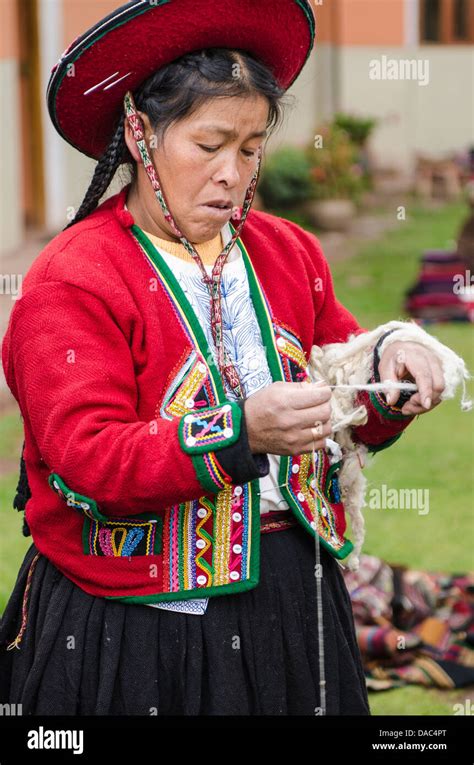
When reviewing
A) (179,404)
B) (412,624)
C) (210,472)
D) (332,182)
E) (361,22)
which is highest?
(361,22)

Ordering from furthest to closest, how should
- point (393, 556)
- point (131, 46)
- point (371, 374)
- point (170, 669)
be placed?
1. point (393, 556)
2. point (371, 374)
3. point (170, 669)
4. point (131, 46)

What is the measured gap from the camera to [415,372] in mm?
2195

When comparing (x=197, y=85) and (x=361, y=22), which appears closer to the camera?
(x=197, y=85)

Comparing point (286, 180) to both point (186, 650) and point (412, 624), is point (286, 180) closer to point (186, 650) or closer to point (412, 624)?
point (412, 624)

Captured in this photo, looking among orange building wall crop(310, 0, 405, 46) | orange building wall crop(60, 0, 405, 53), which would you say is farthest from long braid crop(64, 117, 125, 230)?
orange building wall crop(310, 0, 405, 46)

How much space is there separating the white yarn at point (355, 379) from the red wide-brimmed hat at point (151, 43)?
1.86ft

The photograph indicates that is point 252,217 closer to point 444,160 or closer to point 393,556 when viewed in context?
point 393,556

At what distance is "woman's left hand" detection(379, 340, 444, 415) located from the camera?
2.18 metres

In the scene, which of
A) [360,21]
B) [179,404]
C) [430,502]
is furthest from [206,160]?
[360,21]

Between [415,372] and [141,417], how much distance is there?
55 centimetres

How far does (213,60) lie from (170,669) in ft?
3.78

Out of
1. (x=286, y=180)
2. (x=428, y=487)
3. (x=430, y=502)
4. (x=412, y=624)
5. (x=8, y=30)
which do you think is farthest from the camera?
(x=286, y=180)

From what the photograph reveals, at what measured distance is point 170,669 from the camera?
216 cm

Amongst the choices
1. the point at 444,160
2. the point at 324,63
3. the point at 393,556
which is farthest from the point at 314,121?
the point at 393,556
